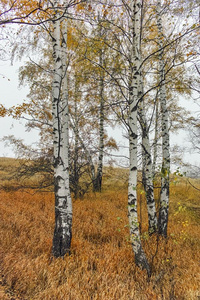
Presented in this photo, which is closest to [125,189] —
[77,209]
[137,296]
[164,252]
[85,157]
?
[85,157]

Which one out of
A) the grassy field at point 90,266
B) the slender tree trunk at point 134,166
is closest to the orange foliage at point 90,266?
the grassy field at point 90,266

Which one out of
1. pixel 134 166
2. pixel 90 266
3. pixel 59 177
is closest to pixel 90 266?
pixel 90 266

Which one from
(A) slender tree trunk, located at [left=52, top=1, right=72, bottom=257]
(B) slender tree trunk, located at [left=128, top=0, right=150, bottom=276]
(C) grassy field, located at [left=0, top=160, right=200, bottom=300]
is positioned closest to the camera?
(C) grassy field, located at [left=0, top=160, right=200, bottom=300]

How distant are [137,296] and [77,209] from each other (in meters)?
4.89

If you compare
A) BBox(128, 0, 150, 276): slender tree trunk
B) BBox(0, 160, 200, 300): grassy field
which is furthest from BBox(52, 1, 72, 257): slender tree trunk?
BBox(128, 0, 150, 276): slender tree trunk

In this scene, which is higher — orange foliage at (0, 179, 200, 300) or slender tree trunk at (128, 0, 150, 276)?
slender tree trunk at (128, 0, 150, 276)

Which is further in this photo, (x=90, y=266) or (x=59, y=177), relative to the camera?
(x=59, y=177)

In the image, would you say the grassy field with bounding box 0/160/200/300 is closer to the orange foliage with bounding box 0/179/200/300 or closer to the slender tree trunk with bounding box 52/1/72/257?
the orange foliage with bounding box 0/179/200/300

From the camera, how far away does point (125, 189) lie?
1245 cm

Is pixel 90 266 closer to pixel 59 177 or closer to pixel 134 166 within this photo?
pixel 59 177

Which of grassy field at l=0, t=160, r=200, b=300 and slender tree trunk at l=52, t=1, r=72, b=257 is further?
slender tree trunk at l=52, t=1, r=72, b=257

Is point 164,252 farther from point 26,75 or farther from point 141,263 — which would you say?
point 26,75

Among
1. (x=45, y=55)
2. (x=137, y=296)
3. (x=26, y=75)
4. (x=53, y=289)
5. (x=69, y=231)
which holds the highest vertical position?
(x=45, y=55)

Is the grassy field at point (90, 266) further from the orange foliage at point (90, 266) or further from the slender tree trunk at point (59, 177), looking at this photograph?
the slender tree trunk at point (59, 177)
